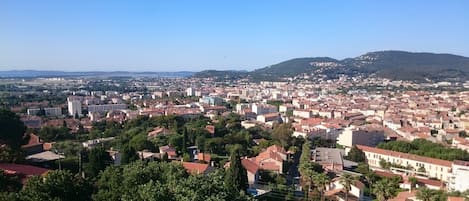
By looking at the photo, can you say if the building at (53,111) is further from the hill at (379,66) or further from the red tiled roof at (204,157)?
the hill at (379,66)

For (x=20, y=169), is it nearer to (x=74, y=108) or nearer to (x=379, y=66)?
(x=74, y=108)

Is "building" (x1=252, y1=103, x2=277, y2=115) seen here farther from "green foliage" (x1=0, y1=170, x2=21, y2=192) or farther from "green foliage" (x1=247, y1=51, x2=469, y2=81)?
"green foliage" (x1=247, y1=51, x2=469, y2=81)

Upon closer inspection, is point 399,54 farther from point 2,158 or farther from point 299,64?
point 2,158

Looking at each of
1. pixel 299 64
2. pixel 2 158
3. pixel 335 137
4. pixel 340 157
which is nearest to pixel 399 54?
pixel 299 64

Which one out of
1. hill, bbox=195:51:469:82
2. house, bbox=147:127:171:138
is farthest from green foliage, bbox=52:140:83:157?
hill, bbox=195:51:469:82

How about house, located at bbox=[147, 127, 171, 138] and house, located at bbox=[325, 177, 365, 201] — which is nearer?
house, located at bbox=[325, 177, 365, 201]
